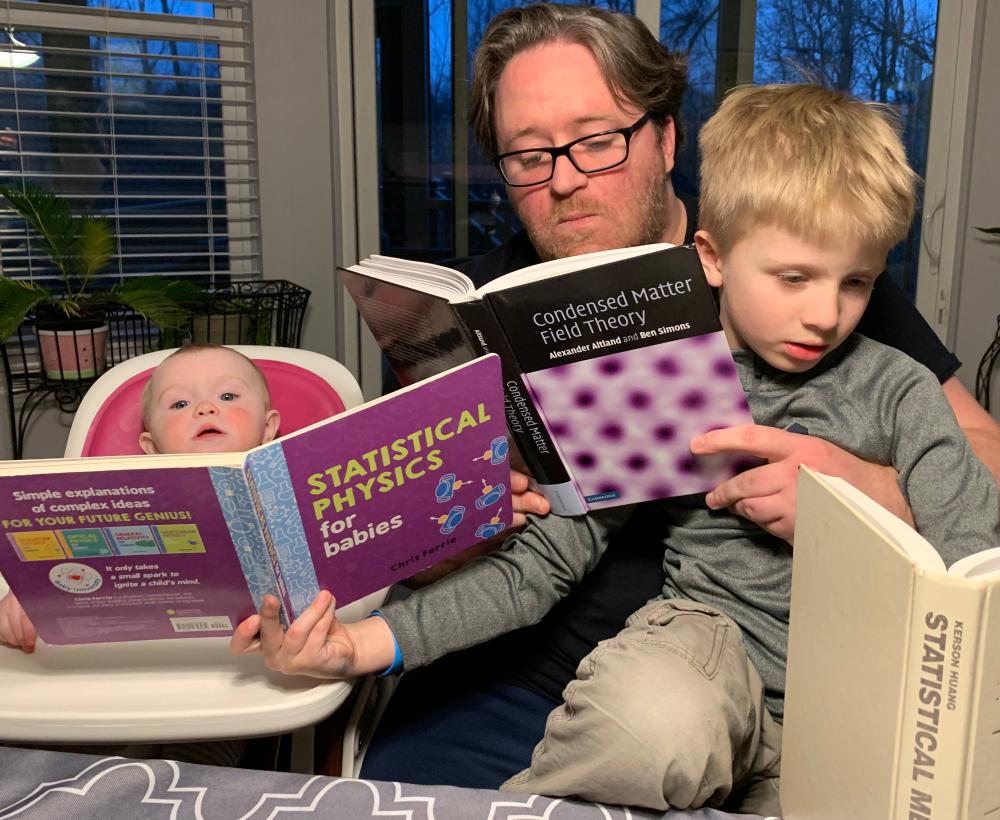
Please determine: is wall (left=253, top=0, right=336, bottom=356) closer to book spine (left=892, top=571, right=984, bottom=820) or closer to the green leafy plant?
the green leafy plant

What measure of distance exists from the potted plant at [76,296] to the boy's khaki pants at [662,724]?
2.21 metres

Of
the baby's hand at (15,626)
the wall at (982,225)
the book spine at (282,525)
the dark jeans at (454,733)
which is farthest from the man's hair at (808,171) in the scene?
the wall at (982,225)

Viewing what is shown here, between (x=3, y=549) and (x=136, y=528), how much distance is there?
0.48 ft

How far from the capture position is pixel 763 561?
43.4 inches

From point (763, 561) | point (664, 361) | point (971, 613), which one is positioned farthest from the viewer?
point (763, 561)

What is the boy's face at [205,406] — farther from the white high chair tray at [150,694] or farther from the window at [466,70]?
the window at [466,70]

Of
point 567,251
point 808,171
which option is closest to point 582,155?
point 567,251

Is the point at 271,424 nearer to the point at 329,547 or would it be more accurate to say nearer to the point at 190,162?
the point at 329,547

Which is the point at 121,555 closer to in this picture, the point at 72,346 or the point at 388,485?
the point at 388,485

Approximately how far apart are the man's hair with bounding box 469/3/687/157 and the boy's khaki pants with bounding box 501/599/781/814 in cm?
83

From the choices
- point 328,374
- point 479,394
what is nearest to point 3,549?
point 479,394

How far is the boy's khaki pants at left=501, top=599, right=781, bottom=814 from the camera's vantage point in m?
0.81

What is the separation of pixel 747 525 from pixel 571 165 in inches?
24.2

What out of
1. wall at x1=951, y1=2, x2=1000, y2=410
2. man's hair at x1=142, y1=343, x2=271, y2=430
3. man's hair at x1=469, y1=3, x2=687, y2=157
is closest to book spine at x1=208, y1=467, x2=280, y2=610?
man's hair at x1=142, y1=343, x2=271, y2=430
